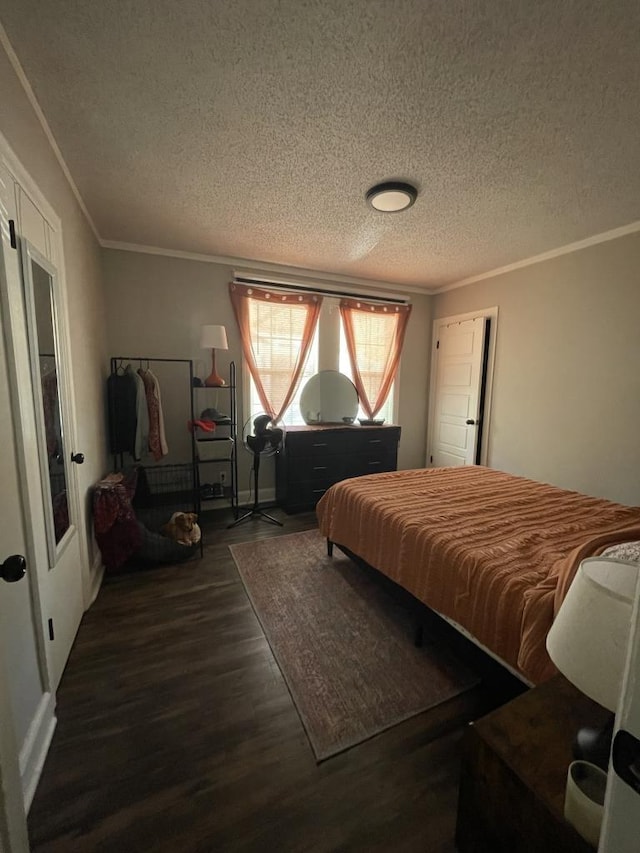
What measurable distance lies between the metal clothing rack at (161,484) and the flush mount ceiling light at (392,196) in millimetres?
2051

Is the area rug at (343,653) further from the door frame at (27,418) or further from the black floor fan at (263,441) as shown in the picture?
the door frame at (27,418)

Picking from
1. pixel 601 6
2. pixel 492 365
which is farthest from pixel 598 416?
pixel 601 6

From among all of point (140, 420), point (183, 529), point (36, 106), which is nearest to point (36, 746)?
point (183, 529)

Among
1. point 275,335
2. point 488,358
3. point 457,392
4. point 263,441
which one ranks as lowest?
point 263,441

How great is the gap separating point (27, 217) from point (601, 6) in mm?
2204

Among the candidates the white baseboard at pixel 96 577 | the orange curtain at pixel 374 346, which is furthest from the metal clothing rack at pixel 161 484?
the orange curtain at pixel 374 346

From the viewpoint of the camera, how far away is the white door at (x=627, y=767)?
424 millimetres

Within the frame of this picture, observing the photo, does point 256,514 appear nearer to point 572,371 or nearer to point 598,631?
point 598,631

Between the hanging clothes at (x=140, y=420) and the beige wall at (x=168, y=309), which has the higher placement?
the beige wall at (x=168, y=309)

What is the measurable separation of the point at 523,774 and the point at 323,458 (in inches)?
118

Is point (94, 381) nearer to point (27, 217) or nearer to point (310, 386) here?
point (27, 217)

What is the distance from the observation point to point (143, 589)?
2.27m

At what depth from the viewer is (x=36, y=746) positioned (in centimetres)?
121

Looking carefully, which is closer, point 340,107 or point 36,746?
point 36,746
